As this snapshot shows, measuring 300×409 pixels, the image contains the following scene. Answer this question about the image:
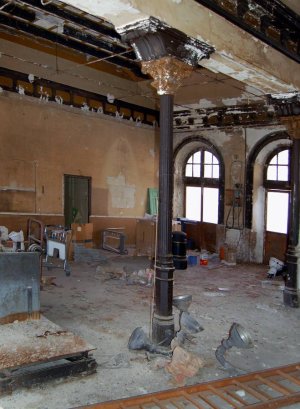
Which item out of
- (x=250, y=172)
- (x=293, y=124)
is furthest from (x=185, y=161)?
(x=293, y=124)

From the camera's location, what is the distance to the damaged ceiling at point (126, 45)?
18.3 ft

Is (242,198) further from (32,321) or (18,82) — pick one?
(32,321)

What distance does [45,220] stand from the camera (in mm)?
9812

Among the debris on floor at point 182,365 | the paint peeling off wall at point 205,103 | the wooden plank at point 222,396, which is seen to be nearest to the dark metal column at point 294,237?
the debris on floor at point 182,365

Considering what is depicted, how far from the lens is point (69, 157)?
10.3 meters

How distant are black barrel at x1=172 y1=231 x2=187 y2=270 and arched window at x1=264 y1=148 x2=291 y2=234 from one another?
2.43 metres

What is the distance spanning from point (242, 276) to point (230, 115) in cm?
421

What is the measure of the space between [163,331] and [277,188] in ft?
22.1

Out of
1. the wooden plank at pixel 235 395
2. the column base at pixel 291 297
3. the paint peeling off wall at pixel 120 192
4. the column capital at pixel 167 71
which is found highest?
the column capital at pixel 167 71

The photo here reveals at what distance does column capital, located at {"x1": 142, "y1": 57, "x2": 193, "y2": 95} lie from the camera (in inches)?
177

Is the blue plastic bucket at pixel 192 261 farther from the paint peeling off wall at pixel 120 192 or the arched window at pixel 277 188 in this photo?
the paint peeling off wall at pixel 120 192

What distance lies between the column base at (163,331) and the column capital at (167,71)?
8.23 ft

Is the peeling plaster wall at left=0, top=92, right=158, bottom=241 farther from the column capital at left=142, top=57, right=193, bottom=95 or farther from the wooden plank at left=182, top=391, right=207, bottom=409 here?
the wooden plank at left=182, top=391, right=207, bottom=409

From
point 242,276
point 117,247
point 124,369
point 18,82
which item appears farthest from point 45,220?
point 124,369
